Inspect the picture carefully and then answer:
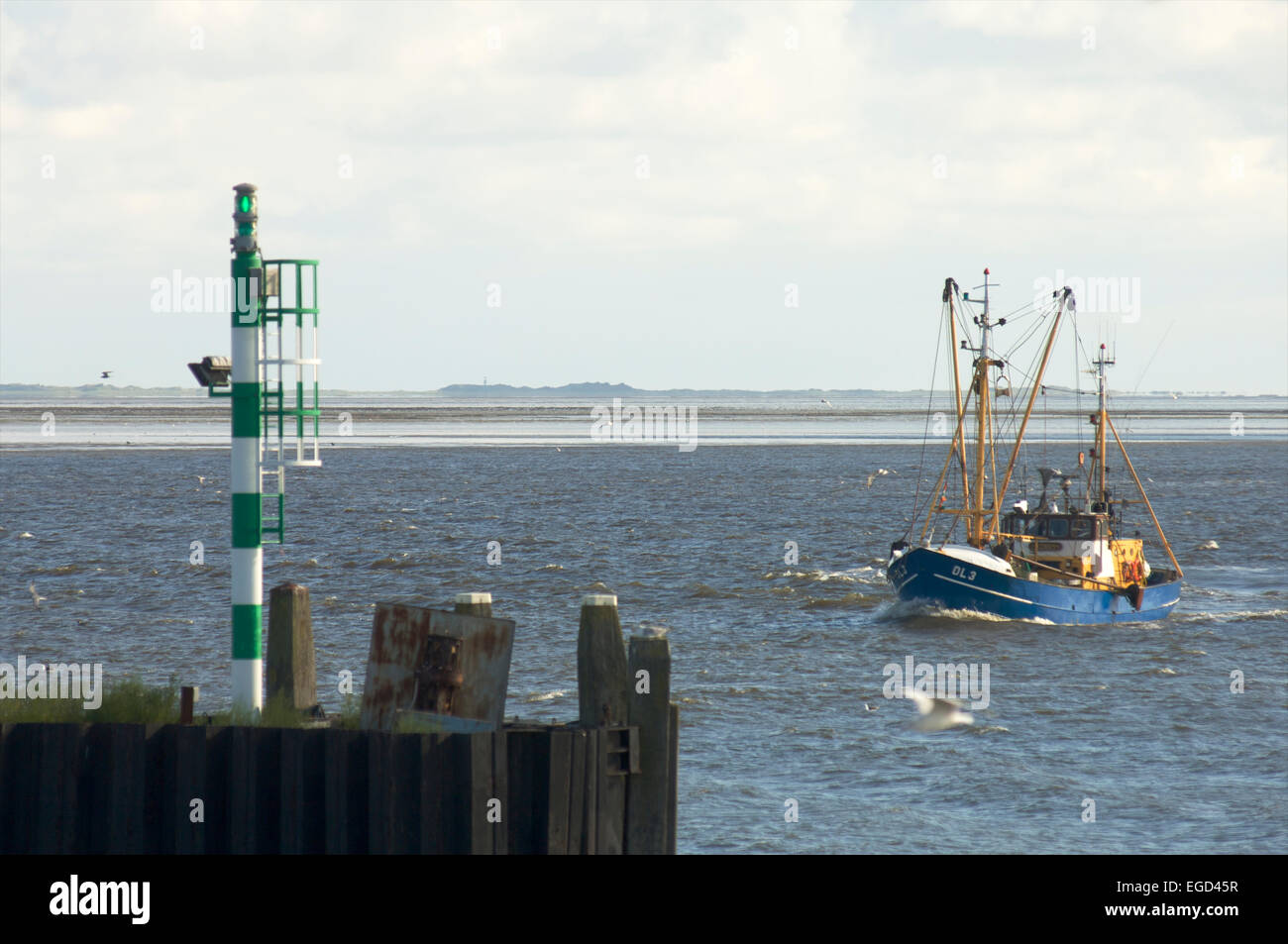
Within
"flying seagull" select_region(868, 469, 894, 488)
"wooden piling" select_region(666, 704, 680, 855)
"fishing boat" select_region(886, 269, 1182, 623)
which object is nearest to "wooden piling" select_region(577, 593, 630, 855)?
"wooden piling" select_region(666, 704, 680, 855)

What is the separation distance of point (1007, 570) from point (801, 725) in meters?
16.5

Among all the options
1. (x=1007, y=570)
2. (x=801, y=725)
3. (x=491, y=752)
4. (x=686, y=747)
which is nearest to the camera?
(x=491, y=752)

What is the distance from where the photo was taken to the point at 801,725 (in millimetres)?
26109

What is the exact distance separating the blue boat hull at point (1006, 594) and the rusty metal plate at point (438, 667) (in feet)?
97.0

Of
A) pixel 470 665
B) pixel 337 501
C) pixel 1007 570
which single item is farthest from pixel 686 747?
pixel 337 501

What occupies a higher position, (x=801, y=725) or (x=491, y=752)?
(x=491, y=752)

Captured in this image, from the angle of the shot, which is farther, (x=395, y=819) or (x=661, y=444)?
(x=661, y=444)

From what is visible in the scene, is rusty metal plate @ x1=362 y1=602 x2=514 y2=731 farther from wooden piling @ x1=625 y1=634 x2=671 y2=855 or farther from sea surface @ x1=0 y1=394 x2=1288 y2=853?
sea surface @ x1=0 y1=394 x2=1288 y2=853

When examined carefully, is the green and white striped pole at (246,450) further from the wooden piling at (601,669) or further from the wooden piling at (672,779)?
the wooden piling at (672,779)

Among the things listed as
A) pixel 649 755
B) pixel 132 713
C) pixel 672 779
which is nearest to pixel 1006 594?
pixel 672 779

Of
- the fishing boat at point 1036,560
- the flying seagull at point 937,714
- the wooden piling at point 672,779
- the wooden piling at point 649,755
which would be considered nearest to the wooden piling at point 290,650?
the wooden piling at point 649,755

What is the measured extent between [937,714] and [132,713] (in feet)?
56.8

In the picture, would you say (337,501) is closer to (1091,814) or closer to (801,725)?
(801,725)

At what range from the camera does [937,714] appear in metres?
27.0
